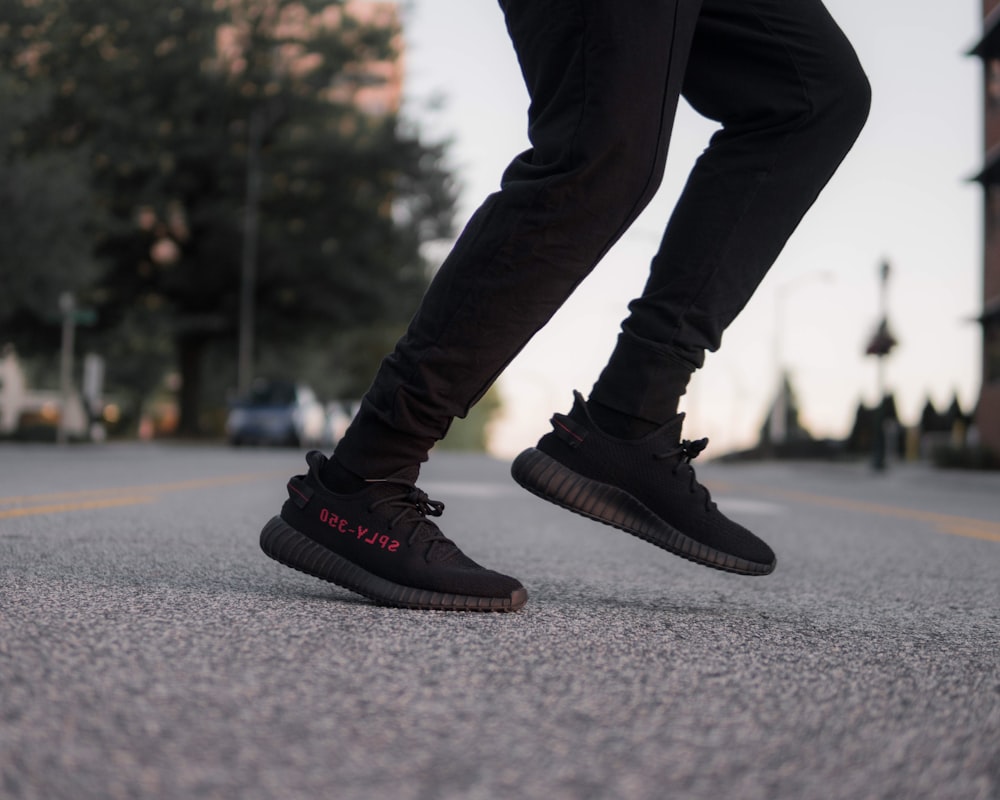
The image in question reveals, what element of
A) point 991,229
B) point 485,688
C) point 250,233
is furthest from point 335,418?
point 485,688

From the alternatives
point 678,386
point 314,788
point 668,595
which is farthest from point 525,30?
point 314,788

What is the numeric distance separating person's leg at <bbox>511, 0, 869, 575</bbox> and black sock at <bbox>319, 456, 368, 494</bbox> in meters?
0.34

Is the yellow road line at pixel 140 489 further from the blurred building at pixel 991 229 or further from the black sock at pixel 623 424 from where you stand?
the blurred building at pixel 991 229

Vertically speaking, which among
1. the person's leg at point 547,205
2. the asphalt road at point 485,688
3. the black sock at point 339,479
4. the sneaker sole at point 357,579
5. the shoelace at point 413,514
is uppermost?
the person's leg at point 547,205

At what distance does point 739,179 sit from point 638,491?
68 centimetres

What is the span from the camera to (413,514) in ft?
7.66

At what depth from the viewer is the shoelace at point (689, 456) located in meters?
2.47

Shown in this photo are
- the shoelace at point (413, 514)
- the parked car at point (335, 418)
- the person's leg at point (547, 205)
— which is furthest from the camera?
the parked car at point (335, 418)

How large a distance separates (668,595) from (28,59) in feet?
84.2

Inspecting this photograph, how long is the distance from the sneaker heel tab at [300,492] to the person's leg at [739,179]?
24.2 inches

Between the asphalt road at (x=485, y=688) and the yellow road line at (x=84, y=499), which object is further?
the yellow road line at (x=84, y=499)

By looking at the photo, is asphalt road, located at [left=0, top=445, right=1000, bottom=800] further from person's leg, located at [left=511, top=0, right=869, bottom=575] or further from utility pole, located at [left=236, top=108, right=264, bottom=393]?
utility pole, located at [left=236, top=108, right=264, bottom=393]

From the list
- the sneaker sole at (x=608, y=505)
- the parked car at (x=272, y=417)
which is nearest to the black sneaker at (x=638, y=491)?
the sneaker sole at (x=608, y=505)

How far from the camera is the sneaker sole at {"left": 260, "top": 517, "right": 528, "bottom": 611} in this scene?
220 cm
